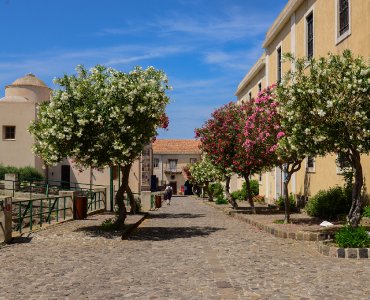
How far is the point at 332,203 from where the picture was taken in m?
17.2

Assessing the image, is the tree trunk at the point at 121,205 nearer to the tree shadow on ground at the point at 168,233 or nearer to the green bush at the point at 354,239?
the tree shadow on ground at the point at 168,233

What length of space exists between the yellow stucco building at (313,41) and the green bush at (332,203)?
0.80 m

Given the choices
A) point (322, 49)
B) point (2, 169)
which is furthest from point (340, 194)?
point (2, 169)

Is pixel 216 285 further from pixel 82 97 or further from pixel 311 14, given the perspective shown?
pixel 311 14

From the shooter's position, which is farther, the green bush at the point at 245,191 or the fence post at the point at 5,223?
the green bush at the point at 245,191

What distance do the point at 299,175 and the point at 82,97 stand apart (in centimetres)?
1282

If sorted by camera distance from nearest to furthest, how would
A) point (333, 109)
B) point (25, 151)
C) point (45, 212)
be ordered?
1. point (333, 109)
2. point (45, 212)
3. point (25, 151)

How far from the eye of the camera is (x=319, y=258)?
10.0 metres

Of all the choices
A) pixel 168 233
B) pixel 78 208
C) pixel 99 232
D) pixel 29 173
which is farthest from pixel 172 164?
pixel 99 232

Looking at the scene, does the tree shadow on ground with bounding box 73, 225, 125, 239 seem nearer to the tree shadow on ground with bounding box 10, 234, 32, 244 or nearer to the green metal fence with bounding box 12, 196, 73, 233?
the green metal fence with bounding box 12, 196, 73, 233

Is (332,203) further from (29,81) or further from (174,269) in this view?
(29,81)

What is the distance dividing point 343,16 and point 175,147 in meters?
64.6

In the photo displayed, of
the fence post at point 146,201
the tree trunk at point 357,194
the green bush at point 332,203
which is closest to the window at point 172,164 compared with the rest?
the fence post at point 146,201

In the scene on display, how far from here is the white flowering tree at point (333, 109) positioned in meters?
11.0
